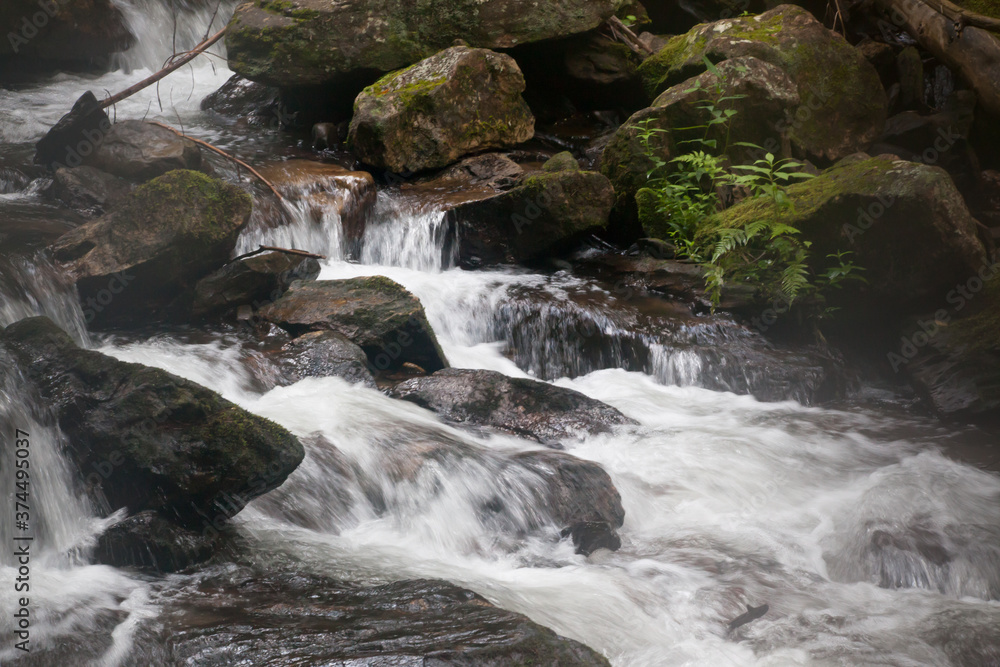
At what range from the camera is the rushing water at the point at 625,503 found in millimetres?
3287

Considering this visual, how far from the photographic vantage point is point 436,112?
341 inches

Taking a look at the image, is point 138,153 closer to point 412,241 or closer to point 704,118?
point 412,241

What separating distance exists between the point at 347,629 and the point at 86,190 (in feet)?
18.8

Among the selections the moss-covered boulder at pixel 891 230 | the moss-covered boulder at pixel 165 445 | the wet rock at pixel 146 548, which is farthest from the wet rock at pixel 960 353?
the wet rock at pixel 146 548

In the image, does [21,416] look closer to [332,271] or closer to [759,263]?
[332,271]

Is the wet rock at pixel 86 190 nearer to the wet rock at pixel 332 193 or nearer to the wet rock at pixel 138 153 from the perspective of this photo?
the wet rock at pixel 138 153

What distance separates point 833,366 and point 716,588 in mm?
3393

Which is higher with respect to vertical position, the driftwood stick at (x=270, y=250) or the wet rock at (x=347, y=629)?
Result: the driftwood stick at (x=270, y=250)

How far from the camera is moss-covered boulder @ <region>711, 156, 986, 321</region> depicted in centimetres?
601

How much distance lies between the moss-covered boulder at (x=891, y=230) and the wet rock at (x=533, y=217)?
1.64 metres

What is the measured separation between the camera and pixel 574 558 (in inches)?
156

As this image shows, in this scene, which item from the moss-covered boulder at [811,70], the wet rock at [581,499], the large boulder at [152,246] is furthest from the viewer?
the moss-covered boulder at [811,70]

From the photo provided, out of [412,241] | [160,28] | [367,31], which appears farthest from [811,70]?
[160,28]

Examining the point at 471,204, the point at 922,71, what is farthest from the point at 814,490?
the point at 922,71
